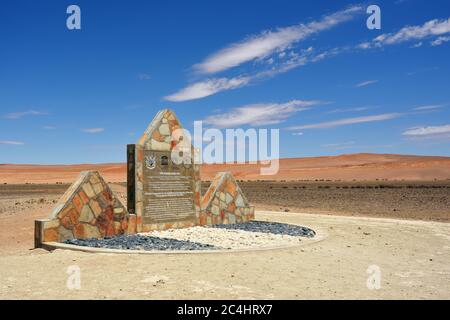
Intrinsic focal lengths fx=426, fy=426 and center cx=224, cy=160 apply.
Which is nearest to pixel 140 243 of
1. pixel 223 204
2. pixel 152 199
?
pixel 152 199

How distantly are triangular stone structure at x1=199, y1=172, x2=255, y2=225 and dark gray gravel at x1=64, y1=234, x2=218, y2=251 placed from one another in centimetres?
384

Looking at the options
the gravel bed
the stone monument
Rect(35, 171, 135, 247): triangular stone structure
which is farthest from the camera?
the stone monument

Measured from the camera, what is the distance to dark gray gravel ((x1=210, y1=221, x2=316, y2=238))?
1362cm

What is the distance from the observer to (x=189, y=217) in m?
15.1

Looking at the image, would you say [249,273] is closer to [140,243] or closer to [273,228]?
[140,243]

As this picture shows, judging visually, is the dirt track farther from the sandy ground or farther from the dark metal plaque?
the dark metal plaque

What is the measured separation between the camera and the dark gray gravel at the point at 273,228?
44.7 ft

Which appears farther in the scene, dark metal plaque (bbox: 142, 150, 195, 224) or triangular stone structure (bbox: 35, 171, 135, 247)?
dark metal plaque (bbox: 142, 150, 195, 224)

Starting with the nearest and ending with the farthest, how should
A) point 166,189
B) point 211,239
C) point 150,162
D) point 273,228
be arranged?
1. point 211,239
2. point 150,162
3. point 166,189
4. point 273,228

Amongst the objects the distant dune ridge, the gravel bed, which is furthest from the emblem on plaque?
the distant dune ridge

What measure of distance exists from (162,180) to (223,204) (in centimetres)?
Answer: 315

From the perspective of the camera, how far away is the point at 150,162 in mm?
13766
